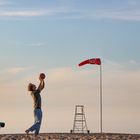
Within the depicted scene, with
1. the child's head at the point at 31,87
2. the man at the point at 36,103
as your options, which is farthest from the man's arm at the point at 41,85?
the child's head at the point at 31,87

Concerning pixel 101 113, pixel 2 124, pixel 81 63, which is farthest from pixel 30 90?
pixel 81 63

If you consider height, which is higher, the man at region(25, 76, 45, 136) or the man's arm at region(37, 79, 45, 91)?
the man's arm at region(37, 79, 45, 91)

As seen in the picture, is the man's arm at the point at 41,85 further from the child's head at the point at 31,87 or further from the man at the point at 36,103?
the child's head at the point at 31,87

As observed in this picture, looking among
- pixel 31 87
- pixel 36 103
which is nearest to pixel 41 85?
pixel 31 87

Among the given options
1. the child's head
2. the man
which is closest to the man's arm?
the man

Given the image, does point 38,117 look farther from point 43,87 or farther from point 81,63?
point 81,63

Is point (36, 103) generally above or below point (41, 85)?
below

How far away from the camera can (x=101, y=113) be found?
29.7 meters

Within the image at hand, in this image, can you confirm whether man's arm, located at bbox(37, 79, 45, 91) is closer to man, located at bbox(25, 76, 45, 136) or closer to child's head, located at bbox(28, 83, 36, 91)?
man, located at bbox(25, 76, 45, 136)

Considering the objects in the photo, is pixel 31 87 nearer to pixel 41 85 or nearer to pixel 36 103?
pixel 41 85

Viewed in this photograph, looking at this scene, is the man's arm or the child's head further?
the child's head

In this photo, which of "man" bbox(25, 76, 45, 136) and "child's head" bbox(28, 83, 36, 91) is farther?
"child's head" bbox(28, 83, 36, 91)

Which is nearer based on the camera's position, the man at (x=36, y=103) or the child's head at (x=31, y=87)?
the man at (x=36, y=103)

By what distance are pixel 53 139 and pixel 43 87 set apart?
258cm
